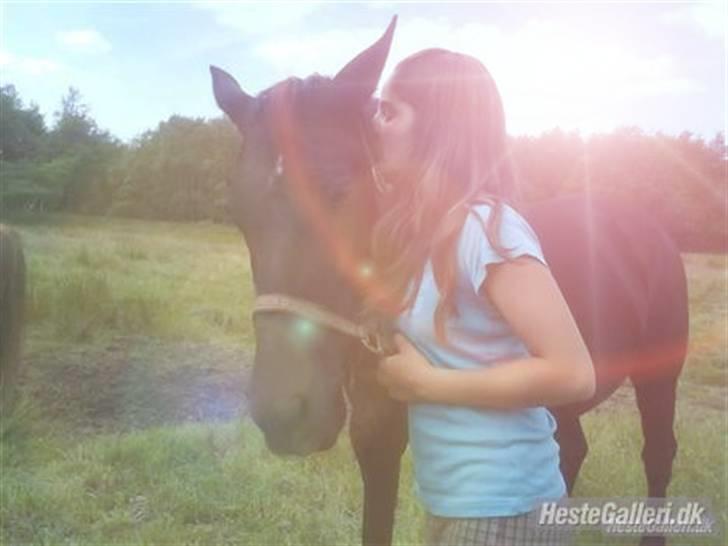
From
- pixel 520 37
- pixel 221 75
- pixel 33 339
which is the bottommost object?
pixel 33 339

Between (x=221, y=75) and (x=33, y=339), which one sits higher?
(x=221, y=75)

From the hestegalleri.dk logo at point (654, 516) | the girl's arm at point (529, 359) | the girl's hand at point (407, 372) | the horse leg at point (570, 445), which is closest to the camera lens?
the girl's arm at point (529, 359)

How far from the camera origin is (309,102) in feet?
4.41

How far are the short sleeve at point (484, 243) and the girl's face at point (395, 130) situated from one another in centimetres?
16

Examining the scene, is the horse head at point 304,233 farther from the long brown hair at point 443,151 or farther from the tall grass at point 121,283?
the tall grass at point 121,283

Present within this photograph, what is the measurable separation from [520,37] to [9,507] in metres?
1.66

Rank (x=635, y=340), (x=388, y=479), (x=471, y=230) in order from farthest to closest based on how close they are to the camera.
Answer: (x=635, y=340)
(x=388, y=479)
(x=471, y=230)

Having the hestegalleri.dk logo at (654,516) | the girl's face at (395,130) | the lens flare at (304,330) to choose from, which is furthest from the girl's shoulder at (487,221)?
the hestegalleri.dk logo at (654,516)

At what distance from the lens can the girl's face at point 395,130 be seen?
4.00ft

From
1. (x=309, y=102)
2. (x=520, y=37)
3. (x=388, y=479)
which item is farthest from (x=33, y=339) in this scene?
(x=520, y=37)

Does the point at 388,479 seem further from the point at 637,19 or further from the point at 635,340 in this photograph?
the point at 637,19

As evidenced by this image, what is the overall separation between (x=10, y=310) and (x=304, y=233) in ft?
4.13

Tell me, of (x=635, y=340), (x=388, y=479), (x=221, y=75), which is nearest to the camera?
(x=221, y=75)

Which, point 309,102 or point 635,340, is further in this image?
point 635,340
